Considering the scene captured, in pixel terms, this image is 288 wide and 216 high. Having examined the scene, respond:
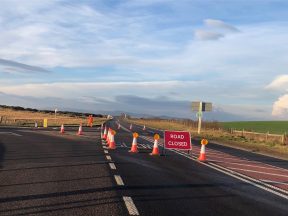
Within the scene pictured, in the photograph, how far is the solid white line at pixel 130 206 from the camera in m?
8.56

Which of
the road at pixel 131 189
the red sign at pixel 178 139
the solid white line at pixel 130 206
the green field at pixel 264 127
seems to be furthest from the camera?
the green field at pixel 264 127

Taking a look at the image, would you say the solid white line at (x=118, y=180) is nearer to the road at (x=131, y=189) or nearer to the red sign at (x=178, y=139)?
the road at (x=131, y=189)

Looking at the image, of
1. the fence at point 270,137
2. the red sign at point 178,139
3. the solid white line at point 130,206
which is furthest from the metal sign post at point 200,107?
the solid white line at point 130,206

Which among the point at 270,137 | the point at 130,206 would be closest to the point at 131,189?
the point at 130,206

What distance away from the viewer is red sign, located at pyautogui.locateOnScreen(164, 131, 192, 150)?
23297mm


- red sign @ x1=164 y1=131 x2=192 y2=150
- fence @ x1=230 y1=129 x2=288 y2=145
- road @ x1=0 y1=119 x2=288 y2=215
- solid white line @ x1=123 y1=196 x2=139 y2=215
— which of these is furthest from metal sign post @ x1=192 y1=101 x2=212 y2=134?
solid white line @ x1=123 y1=196 x2=139 y2=215

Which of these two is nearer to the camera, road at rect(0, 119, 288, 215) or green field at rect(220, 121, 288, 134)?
road at rect(0, 119, 288, 215)

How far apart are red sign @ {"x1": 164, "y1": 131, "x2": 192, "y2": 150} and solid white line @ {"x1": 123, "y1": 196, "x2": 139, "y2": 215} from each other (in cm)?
1332

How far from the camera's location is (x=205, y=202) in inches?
397

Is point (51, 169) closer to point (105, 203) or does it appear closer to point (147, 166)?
point (147, 166)

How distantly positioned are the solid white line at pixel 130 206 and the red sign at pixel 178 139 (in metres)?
13.3

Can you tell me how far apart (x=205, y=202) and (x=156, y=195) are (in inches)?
42.2

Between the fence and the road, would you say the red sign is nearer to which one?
the road

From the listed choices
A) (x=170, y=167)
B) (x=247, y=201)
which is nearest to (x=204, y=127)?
(x=170, y=167)
